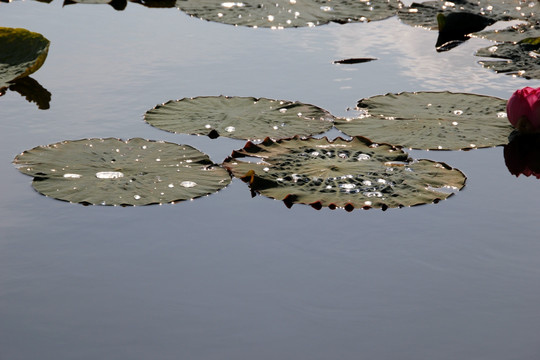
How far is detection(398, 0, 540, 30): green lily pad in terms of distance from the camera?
546 centimetres

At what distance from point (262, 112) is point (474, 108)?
0.94 m

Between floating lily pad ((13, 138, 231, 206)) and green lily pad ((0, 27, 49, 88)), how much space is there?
96 centimetres

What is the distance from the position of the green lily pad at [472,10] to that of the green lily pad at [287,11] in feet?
0.45

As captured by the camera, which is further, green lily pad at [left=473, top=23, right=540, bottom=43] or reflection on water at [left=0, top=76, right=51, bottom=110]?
green lily pad at [left=473, top=23, right=540, bottom=43]

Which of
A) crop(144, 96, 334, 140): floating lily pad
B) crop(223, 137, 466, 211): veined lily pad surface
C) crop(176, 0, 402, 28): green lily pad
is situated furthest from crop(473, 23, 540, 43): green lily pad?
crop(223, 137, 466, 211): veined lily pad surface

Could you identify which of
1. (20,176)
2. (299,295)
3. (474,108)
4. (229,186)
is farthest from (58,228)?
(474,108)

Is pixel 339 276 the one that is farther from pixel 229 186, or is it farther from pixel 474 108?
pixel 474 108

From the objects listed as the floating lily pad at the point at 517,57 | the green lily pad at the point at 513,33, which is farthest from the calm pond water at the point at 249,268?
the green lily pad at the point at 513,33

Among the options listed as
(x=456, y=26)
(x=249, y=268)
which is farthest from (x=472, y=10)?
(x=249, y=268)

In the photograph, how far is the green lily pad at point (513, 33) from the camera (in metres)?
5.03

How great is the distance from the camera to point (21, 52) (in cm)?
412

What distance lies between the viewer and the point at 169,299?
229 cm

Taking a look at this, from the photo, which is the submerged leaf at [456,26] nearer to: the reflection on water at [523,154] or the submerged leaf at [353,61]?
A: the submerged leaf at [353,61]

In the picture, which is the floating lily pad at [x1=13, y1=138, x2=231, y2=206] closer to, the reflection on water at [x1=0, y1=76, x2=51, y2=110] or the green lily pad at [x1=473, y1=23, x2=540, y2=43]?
the reflection on water at [x1=0, y1=76, x2=51, y2=110]
